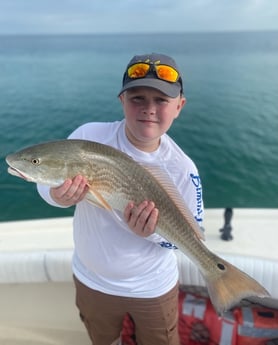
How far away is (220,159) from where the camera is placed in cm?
1084

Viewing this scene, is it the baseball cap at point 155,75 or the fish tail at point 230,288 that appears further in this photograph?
the fish tail at point 230,288

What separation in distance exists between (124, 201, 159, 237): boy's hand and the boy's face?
356 millimetres

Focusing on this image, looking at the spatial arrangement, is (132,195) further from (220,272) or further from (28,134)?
(28,134)

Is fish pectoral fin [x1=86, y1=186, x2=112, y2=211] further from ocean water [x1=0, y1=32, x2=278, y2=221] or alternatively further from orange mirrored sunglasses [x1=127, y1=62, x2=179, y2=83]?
ocean water [x1=0, y1=32, x2=278, y2=221]

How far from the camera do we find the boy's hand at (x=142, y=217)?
1.85 meters

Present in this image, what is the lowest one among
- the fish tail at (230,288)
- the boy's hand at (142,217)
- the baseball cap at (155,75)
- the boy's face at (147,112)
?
the fish tail at (230,288)

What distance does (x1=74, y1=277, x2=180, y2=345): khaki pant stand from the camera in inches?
85.3

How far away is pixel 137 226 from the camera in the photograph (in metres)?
1.85

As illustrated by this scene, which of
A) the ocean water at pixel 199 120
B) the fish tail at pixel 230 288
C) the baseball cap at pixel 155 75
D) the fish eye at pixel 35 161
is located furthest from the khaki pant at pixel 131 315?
the ocean water at pixel 199 120

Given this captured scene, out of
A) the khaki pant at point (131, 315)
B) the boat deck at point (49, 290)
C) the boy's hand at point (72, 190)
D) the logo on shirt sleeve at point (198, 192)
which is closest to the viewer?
the boy's hand at point (72, 190)

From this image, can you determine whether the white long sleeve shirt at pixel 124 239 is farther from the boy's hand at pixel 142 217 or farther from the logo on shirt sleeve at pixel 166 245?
the boy's hand at pixel 142 217

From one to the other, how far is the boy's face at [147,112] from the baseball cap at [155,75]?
3cm

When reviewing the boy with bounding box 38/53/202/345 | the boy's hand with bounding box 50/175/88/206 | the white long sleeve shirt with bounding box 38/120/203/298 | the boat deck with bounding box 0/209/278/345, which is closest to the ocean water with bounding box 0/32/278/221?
the boat deck with bounding box 0/209/278/345

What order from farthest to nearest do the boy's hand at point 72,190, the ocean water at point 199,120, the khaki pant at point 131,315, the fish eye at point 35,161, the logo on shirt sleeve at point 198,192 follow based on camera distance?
the ocean water at point 199,120
the khaki pant at point 131,315
the logo on shirt sleeve at point 198,192
the fish eye at point 35,161
the boy's hand at point 72,190
